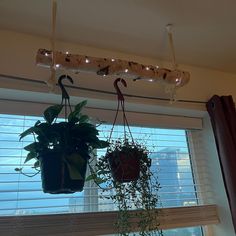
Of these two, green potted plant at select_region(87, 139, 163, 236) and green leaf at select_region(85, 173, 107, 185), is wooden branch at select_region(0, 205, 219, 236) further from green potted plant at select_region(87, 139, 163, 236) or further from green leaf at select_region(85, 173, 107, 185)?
green leaf at select_region(85, 173, 107, 185)

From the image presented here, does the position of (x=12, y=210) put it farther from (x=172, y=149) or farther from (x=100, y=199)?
(x=172, y=149)

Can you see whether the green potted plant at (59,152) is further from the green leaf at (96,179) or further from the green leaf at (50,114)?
the green leaf at (96,179)

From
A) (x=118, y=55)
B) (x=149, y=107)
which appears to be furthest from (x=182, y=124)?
(x=118, y=55)

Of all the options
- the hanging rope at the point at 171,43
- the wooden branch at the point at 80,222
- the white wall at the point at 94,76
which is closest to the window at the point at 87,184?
the wooden branch at the point at 80,222

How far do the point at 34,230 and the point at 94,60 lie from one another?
0.85m

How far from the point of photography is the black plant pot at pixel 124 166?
3.91ft

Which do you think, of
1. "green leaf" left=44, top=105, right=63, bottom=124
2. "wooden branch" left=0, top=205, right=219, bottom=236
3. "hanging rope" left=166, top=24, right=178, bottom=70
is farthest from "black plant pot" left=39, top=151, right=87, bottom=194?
"hanging rope" left=166, top=24, right=178, bottom=70

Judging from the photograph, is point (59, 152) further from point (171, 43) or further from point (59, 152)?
point (171, 43)

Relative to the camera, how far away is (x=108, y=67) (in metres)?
1.34

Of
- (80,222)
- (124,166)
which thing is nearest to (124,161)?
(124,166)

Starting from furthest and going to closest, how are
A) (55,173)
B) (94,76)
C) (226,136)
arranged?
(226,136), (94,76), (55,173)

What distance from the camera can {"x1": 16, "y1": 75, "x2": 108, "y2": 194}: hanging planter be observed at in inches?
42.1

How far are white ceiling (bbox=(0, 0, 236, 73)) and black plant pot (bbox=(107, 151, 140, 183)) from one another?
2.35 feet

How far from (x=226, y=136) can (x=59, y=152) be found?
1.08 m
